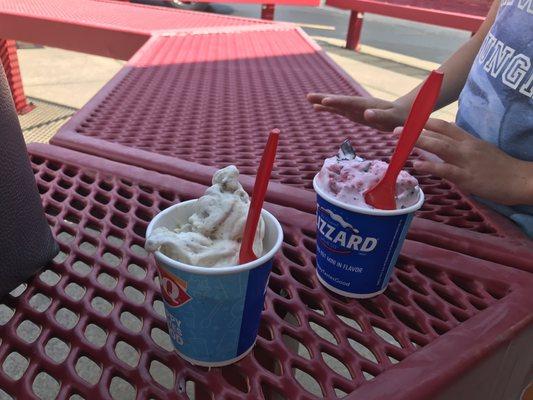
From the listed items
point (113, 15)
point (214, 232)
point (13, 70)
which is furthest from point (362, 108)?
point (13, 70)

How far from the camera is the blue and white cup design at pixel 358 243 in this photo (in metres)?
0.56

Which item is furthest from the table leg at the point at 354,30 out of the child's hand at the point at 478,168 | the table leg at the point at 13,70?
the child's hand at the point at 478,168

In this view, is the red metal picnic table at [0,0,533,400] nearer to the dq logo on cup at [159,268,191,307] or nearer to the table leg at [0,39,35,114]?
the dq logo on cup at [159,268,191,307]

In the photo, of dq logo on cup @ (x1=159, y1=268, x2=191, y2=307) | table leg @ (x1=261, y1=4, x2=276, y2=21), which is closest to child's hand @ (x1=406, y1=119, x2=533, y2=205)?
dq logo on cup @ (x1=159, y1=268, x2=191, y2=307)

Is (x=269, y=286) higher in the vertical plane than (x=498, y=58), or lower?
lower

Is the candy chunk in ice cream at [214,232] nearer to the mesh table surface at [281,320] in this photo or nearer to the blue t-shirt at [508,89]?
the mesh table surface at [281,320]

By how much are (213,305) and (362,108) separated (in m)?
0.69

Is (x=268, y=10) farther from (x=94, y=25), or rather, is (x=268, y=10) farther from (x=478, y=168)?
(x=478, y=168)

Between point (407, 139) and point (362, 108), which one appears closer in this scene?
point (407, 139)

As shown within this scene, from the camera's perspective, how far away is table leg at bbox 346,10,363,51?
5.23m

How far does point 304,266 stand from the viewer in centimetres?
66

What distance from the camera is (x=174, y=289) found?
473 mm

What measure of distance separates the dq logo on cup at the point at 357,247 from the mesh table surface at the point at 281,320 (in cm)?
2

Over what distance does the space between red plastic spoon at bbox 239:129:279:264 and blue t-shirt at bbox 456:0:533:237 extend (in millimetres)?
534
